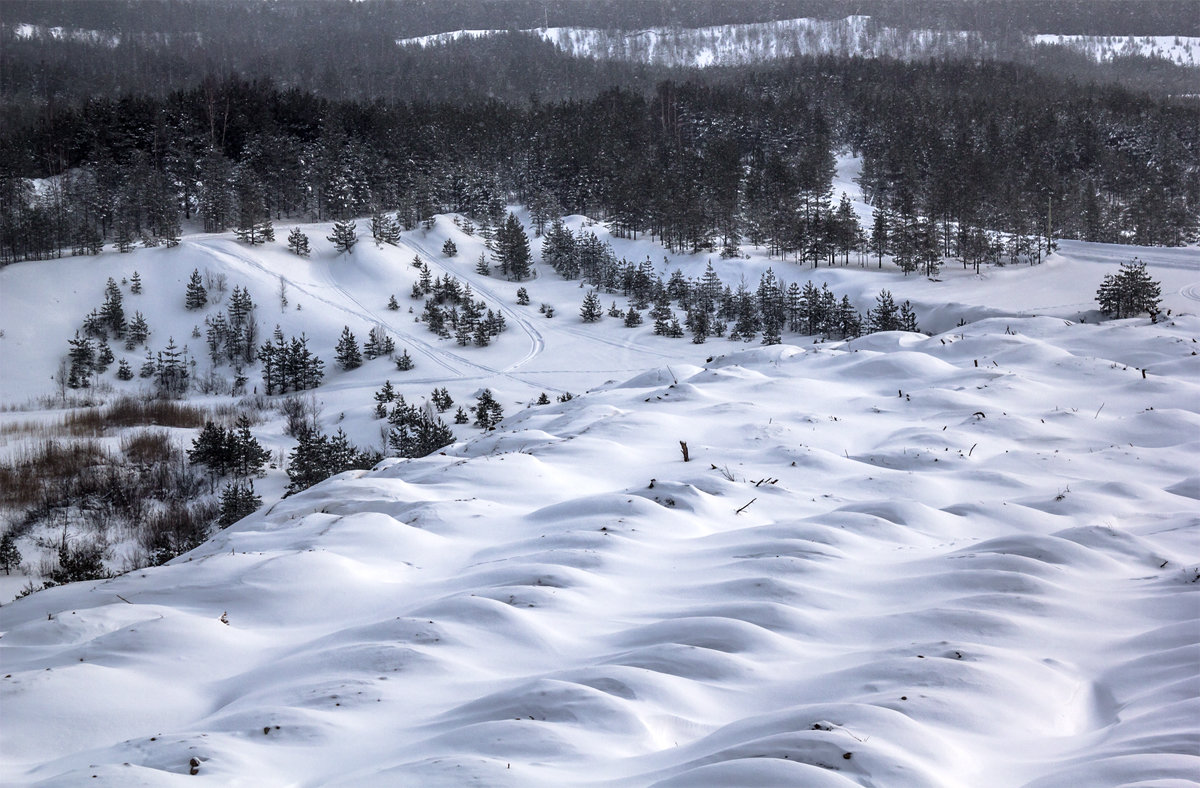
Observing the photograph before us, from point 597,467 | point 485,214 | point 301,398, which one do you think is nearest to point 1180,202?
A: point 485,214

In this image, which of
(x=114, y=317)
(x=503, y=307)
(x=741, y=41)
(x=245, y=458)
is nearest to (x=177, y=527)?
(x=245, y=458)

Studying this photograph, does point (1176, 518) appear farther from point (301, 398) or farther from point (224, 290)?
point (224, 290)

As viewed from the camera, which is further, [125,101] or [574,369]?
[125,101]

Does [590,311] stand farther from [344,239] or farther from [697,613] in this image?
[697,613]

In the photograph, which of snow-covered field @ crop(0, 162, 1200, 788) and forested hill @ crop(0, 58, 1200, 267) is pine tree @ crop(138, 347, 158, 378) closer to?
forested hill @ crop(0, 58, 1200, 267)

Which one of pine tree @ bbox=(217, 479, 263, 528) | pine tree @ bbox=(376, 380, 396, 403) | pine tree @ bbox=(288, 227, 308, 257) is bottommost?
pine tree @ bbox=(217, 479, 263, 528)

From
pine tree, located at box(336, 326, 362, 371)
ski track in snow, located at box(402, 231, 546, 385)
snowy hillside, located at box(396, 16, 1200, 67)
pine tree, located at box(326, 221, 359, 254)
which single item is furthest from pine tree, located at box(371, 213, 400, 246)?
snowy hillside, located at box(396, 16, 1200, 67)
